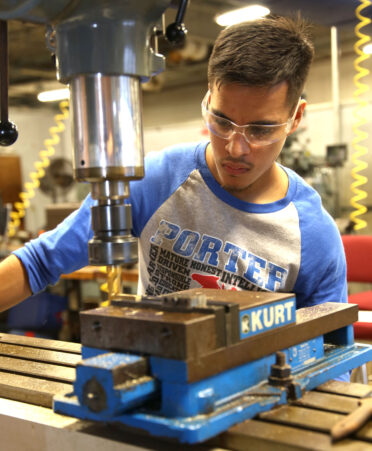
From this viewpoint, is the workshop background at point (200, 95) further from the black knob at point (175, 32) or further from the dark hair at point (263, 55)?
the dark hair at point (263, 55)

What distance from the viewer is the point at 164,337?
0.63 m

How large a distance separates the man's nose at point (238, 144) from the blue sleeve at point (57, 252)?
12.9 inches

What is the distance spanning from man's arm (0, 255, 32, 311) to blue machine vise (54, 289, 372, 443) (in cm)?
39

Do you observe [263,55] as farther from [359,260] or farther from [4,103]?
[359,260]

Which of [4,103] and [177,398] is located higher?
[4,103]

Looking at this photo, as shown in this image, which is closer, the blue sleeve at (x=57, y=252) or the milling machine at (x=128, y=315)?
the milling machine at (x=128, y=315)

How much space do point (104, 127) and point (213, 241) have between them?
2.04 ft

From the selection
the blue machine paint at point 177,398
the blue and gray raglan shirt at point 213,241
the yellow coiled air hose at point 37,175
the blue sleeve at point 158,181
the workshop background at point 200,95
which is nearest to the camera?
the blue machine paint at point 177,398

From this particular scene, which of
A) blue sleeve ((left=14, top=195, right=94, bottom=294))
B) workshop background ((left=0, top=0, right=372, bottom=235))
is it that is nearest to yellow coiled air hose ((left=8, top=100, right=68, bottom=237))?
workshop background ((left=0, top=0, right=372, bottom=235))

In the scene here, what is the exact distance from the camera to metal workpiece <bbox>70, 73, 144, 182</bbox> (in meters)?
0.63

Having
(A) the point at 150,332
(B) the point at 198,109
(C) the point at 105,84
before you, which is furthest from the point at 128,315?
(B) the point at 198,109

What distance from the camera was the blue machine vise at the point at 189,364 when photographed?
0.62 meters

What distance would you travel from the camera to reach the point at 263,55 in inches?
42.0

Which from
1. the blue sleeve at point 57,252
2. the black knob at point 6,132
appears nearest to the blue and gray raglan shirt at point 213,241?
the blue sleeve at point 57,252
